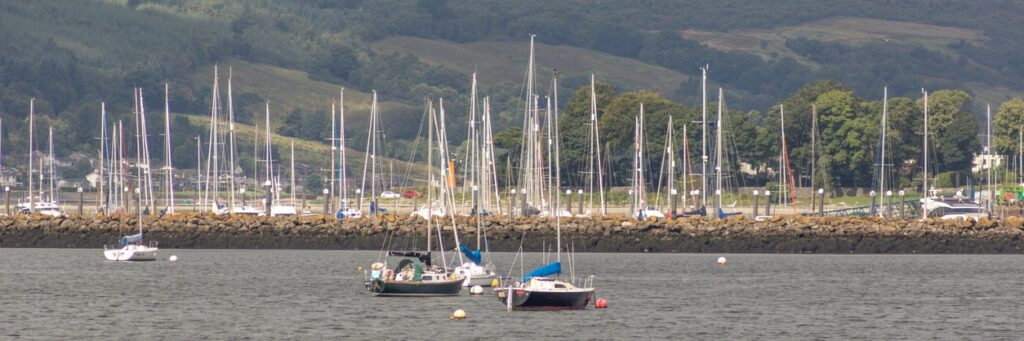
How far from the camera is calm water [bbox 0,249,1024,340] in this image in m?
63.4

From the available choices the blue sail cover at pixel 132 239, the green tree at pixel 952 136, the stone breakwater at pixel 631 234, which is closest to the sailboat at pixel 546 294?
the stone breakwater at pixel 631 234

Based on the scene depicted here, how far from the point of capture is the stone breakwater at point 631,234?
105 meters

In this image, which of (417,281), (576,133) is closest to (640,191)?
(576,133)

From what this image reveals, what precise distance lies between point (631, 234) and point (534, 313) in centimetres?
3833

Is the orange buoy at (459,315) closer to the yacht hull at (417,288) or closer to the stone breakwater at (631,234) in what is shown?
the yacht hull at (417,288)

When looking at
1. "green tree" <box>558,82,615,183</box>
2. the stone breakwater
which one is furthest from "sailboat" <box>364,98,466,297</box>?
"green tree" <box>558,82,615,183</box>

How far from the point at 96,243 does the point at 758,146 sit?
290 ft

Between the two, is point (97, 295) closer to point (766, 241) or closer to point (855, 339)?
point (855, 339)

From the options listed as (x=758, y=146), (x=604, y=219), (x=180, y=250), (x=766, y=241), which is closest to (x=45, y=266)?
(x=180, y=250)

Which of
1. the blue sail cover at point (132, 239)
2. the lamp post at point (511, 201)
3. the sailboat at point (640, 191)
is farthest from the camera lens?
the sailboat at point (640, 191)

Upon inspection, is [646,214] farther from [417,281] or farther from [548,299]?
[548,299]

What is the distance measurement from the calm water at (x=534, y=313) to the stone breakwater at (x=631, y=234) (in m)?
1.83

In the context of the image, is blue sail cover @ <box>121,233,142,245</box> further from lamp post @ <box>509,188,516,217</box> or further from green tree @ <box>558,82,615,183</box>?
green tree @ <box>558,82,615,183</box>

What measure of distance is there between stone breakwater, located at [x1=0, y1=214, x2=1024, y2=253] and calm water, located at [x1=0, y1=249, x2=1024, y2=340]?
6.00 feet
